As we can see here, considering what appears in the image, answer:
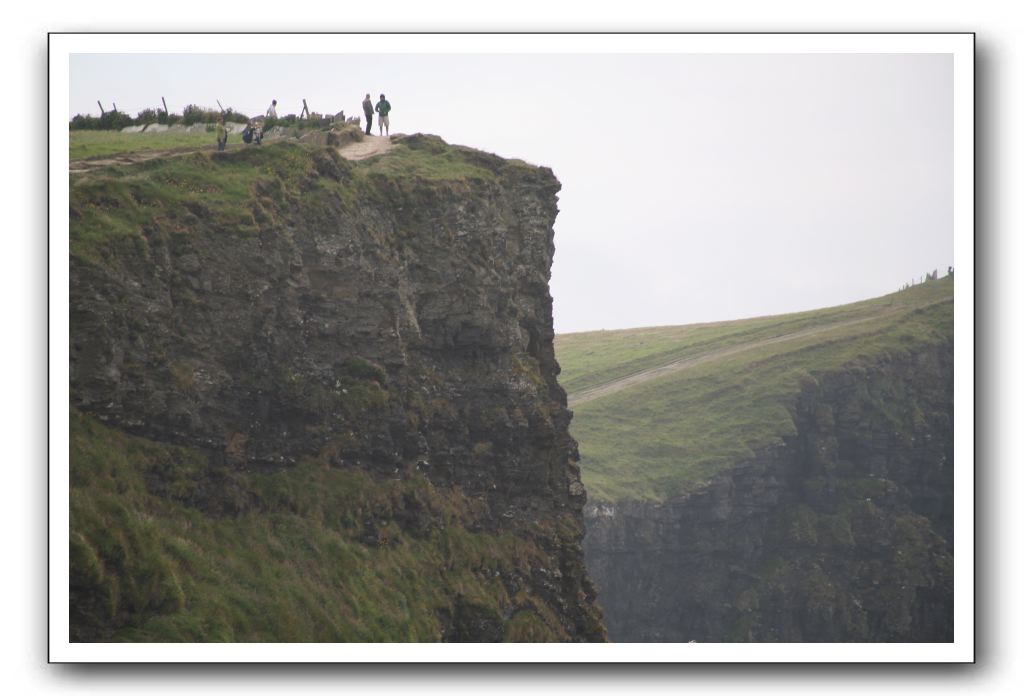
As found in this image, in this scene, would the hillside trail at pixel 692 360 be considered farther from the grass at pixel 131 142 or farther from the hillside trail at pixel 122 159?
the hillside trail at pixel 122 159

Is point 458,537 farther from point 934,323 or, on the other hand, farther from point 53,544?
point 934,323

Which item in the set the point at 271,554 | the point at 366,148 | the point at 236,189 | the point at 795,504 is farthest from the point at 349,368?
the point at 795,504

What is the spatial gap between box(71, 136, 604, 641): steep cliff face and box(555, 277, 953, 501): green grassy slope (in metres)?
56.1

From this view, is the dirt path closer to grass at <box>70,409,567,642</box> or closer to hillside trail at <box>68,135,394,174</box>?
hillside trail at <box>68,135,394,174</box>

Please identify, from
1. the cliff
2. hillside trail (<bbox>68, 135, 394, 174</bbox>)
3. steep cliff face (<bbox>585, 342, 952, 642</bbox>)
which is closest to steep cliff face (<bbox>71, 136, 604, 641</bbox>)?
hillside trail (<bbox>68, 135, 394, 174</bbox>)

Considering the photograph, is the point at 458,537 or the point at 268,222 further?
the point at 458,537

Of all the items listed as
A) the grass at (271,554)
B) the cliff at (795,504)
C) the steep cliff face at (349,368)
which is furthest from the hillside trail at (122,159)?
the cliff at (795,504)

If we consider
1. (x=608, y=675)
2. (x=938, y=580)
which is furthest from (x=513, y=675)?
(x=938, y=580)

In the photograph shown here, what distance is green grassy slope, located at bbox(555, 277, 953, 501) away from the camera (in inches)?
4877

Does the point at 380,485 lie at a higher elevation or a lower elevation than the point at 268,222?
lower

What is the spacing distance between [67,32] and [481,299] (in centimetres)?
2223

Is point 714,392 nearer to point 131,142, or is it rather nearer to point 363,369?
point 363,369

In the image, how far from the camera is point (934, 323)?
144 metres

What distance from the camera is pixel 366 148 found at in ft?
197
